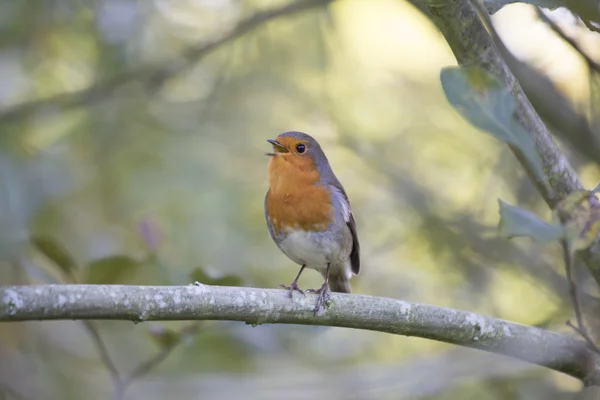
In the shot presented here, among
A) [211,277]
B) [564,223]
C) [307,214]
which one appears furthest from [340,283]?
[564,223]

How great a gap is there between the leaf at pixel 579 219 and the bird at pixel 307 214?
2101mm

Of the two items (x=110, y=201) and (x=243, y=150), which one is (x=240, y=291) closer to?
(x=110, y=201)

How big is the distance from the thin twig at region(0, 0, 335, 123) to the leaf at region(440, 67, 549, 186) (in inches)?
122

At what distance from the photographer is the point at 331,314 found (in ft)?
8.69

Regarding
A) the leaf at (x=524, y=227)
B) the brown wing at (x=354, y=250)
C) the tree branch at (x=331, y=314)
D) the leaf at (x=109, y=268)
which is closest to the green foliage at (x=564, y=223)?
the leaf at (x=524, y=227)

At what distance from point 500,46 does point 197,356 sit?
2564 millimetres

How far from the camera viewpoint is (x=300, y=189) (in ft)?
13.3

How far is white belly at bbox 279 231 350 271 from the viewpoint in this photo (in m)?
3.98

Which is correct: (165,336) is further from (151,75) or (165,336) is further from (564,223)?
(151,75)

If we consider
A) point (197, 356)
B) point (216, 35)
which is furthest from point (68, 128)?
point (197, 356)

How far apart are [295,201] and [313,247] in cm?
26


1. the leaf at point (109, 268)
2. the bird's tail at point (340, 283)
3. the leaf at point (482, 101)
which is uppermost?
the leaf at point (482, 101)

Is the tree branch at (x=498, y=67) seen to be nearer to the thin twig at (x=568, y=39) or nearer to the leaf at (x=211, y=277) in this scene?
the thin twig at (x=568, y=39)

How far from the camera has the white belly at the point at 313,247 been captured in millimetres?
3979
